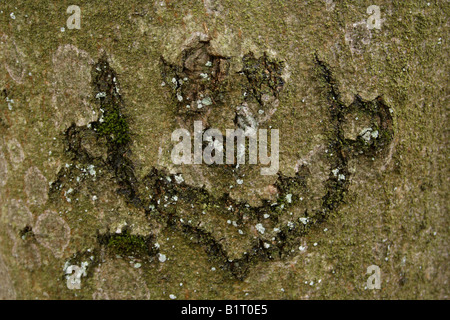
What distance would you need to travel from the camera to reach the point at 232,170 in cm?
119

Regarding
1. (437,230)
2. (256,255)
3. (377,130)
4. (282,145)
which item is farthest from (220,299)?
(437,230)

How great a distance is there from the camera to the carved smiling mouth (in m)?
1.16

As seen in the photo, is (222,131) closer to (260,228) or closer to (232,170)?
(232,170)

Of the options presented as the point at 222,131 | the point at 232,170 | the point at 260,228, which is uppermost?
the point at 222,131

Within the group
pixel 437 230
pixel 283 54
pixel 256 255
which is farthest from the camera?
pixel 437 230

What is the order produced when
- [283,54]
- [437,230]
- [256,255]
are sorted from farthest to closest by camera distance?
[437,230]
[256,255]
[283,54]

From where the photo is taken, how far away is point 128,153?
1.23 meters

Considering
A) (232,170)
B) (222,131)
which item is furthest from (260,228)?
(222,131)

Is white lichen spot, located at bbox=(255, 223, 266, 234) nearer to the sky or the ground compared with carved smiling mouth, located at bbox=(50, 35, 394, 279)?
nearer to the ground

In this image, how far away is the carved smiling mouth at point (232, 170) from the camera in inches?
45.5

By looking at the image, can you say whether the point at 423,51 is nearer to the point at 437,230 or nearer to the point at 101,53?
the point at 437,230

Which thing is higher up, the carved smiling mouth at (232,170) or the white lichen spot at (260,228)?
the carved smiling mouth at (232,170)

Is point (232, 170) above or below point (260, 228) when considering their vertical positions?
above

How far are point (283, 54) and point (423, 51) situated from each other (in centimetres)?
58
